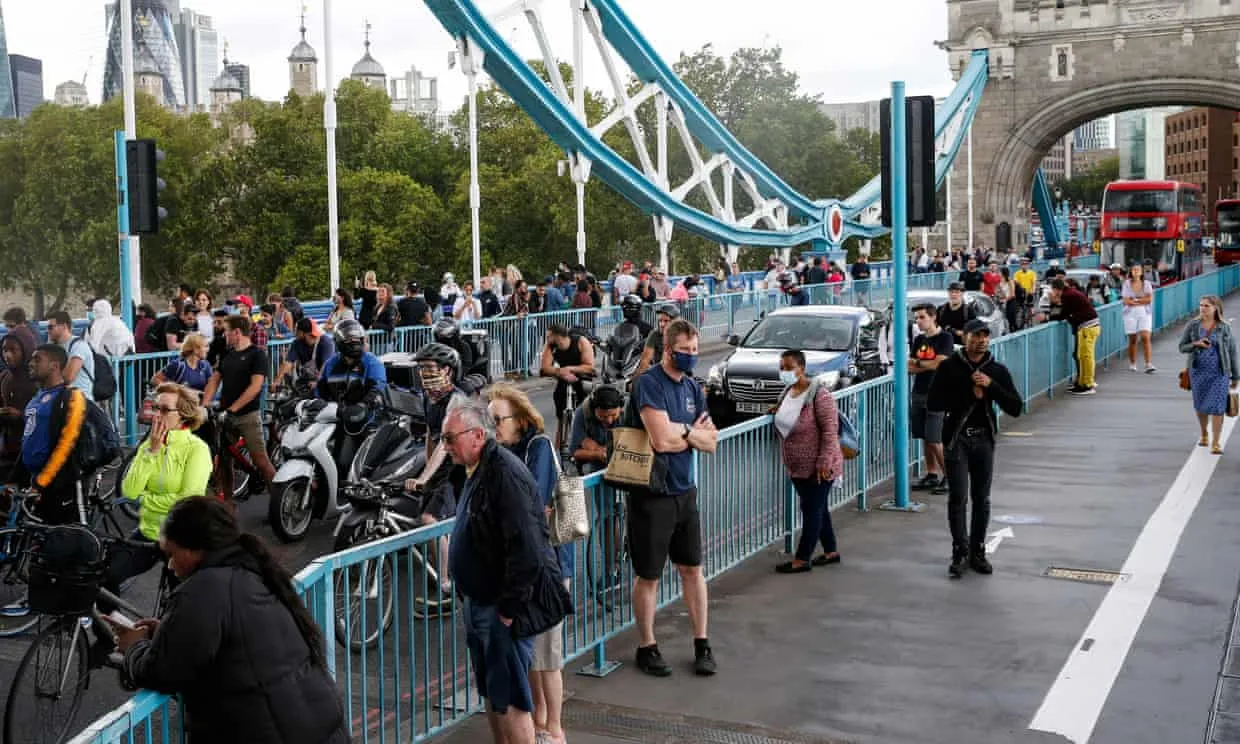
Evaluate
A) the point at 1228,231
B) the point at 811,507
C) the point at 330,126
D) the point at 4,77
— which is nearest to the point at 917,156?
the point at 811,507

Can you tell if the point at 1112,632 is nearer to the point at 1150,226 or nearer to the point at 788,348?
the point at 788,348

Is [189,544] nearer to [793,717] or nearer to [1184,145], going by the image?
[793,717]

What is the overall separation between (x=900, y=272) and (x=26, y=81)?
204803mm

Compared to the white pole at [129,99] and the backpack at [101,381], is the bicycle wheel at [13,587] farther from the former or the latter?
the white pole at [129,99]

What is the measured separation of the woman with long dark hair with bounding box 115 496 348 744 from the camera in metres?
3.95

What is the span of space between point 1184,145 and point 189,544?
544 ft

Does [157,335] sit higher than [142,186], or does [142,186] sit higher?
[142,186]

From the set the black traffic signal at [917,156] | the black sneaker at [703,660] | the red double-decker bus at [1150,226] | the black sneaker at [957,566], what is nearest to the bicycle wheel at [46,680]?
the black sneaker at [703,660]

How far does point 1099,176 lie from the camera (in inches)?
6658

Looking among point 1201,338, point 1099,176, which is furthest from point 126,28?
point 1099,176

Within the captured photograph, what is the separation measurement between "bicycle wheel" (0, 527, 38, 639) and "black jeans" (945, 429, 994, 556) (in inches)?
212

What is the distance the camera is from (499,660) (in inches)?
212

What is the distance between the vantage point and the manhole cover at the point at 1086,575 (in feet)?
29.7

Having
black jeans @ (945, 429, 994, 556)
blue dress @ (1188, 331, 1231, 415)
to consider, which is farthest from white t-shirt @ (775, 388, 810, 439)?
blue dress @ (1188, 331, 1231, 415)
